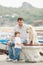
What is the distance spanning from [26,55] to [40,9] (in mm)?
3582

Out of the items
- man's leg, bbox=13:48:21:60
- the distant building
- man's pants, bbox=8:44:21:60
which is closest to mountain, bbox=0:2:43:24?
the distant building

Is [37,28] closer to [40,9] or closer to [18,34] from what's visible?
[40,9]

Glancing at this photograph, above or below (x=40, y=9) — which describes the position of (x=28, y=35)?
below

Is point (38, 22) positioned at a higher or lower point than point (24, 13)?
lower

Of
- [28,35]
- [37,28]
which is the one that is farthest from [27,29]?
[37,28]

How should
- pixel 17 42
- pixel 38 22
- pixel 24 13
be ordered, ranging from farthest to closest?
1. pixel 24 13
2. pixel 38 22
3. pixel 17 42

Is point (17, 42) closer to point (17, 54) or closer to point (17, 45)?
point (17, 45)

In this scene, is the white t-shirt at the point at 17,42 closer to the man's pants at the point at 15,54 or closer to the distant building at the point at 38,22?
the man's pants at the point at 15,54

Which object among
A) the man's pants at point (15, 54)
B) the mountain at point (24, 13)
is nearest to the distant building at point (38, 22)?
the mountain at point (24, 13)

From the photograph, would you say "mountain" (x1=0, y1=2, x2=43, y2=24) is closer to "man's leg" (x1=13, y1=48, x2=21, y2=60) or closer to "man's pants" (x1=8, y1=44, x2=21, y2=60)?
"man's pants" (x1=8, y1=44, x2=21, y2=60)

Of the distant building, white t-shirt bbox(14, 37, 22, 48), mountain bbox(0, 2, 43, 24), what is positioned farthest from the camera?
mountain bbox(0, 2, 43, 24)

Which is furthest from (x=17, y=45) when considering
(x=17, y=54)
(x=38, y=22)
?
(x=38, y=22)

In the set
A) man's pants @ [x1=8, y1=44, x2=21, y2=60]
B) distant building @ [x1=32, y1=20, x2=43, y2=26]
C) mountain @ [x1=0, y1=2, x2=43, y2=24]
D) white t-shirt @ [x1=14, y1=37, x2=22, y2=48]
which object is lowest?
man's pants @ [x1=8, y1=44, x2=21, y2=60]

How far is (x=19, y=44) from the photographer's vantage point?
696 centimetres
